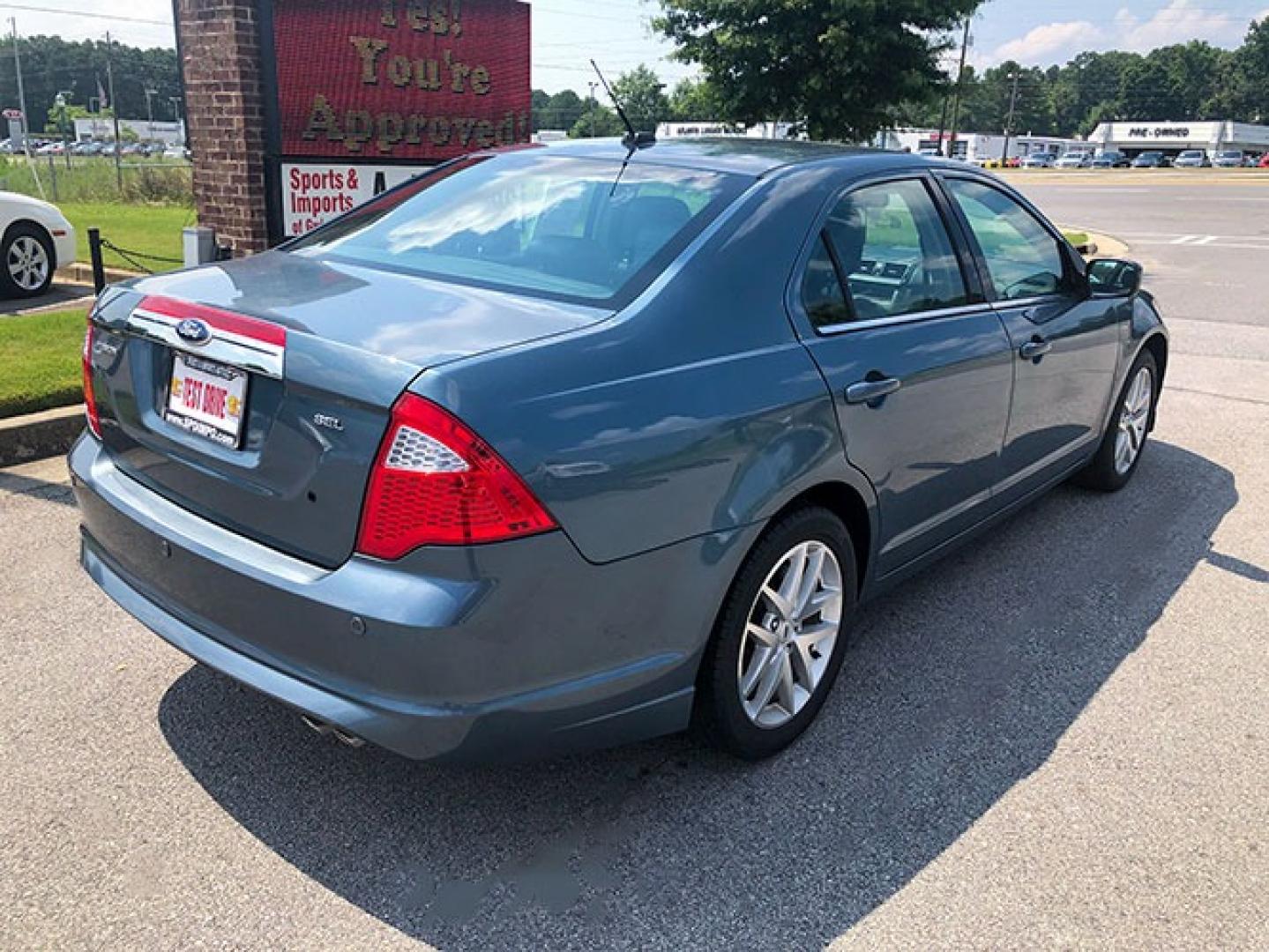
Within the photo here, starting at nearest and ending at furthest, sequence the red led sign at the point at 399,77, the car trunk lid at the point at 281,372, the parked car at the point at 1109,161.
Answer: the car trunk lid at the point at 281,372
the red led sign at the point at 399,77
the parked car at the point at 1109,161

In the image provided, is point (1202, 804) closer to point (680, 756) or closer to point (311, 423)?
point (680, 756)

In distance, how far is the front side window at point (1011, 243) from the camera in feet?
12.8

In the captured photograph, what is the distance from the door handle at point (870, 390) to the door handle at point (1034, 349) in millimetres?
968

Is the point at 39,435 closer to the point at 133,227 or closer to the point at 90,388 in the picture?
the point at 90,388

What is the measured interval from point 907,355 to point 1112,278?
6.53ft

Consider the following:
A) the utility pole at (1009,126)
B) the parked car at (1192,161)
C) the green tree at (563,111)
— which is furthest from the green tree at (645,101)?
the green tree at (563,111)

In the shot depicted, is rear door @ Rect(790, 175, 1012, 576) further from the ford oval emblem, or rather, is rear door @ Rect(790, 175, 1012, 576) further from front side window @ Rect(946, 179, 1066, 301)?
the ford oval emblem

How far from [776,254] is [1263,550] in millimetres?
3116

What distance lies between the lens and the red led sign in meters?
6.72

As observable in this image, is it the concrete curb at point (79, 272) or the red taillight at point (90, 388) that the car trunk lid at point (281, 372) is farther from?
the concrete curb at point (79, 272)

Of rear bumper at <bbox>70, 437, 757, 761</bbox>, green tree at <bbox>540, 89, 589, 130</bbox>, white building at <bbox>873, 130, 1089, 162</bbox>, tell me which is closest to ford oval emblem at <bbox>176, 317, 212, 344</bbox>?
rear bumper at <bbox>70, 437, 757, 761</bbox>

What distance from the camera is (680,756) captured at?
2979 millimetres

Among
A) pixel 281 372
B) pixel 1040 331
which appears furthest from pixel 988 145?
pixel 281 372

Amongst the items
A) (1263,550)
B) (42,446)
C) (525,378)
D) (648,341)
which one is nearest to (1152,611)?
Result: (1263,550)
